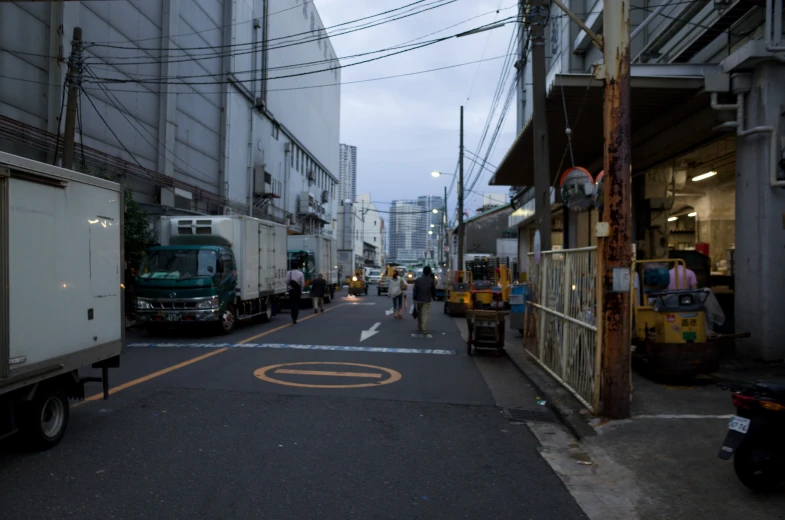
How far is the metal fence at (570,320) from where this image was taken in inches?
297

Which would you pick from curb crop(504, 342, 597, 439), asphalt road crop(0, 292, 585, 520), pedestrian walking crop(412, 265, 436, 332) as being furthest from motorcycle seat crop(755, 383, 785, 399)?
pedestrian walking crop(412, 265, 436, 332)

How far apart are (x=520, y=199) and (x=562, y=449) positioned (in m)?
28.1

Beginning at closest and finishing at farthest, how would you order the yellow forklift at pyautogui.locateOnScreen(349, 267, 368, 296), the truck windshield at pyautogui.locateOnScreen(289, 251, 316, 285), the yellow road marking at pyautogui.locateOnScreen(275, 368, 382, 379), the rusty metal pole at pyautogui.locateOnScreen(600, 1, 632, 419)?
the rusty metal pole at pyautogui.locateOnScreen(600, 1, 632, 419) → the yellow road marking at pyautogui.locateOnScreen(275, 368, 382, 379) → the truck windshield at pyautogui.locateOnScreen(289, 251, 316, 285) → the yellow forklift at pyautogui.locateOnScreen(349, 267, 368, 296)

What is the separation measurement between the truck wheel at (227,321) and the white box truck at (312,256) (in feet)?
34.9

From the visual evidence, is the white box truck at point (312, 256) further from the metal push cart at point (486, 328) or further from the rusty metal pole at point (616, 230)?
the rusty metal pole at point (616, 230)

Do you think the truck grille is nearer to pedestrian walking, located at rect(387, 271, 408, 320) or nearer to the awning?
pedestrian walking, located at rect(387, 271, 408, 320)

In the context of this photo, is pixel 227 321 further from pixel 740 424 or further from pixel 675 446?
pixel 740 424

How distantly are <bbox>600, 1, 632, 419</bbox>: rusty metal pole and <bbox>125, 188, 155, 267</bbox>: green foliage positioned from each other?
14.5 meters

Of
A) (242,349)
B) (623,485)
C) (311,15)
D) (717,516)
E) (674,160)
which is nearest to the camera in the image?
(717,516)

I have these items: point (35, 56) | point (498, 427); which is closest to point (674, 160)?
point (498, 427)

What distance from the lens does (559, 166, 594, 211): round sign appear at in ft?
39.8

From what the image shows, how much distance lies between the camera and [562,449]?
632 centimetres

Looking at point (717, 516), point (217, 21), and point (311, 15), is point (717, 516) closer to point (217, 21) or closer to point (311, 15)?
point (217, 21)

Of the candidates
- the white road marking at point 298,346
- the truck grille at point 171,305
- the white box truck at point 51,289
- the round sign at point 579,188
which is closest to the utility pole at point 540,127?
the round sign at point 579,188
